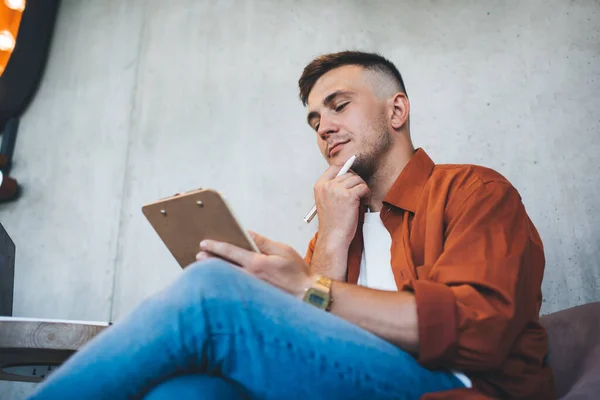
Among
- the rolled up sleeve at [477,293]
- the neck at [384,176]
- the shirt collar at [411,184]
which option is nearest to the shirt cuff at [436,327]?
the rolled up sleeve at [477,293]

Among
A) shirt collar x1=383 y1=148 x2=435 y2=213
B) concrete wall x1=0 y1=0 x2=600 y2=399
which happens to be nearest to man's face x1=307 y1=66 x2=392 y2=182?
shirt collar x1=383 y1=148 x2=435 y2=213

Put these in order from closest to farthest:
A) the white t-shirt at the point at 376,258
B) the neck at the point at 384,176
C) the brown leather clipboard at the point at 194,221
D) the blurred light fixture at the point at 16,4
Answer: the brown leather clipboard at the point at 194,221
the white t-shirt at the point at 376,258
the neck at the point at 384,176
the blurred light fixture at the point at 16,4

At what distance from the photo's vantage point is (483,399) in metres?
0.78

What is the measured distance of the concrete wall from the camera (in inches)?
74.6

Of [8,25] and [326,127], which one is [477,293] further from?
[8,25]

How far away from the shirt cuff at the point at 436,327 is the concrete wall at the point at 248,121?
1105 mm

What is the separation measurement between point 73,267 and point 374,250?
166 centimetres

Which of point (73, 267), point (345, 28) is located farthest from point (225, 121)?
point (73, 267)

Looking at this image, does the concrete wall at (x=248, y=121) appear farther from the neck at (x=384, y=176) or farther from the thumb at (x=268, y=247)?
the thumb at (x=268, y=247)

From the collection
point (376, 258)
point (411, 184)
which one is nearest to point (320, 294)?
point (376, 258)

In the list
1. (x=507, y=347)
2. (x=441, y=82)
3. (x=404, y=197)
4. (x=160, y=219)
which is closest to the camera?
(x=507, y=347)

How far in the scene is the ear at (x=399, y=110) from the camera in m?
1.58

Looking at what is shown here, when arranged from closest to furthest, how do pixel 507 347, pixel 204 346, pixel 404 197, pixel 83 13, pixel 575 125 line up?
pixel 204 346 → pixel 507 347 → pixel 404 197 → pixel 575 125 → pixel 83 13

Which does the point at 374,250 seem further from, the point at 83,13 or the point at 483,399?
the point at 83,13
